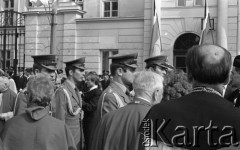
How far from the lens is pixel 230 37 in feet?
71.1

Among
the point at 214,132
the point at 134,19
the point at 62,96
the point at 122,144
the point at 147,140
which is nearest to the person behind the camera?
the point at 214,132

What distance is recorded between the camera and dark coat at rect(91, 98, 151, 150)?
13.4 ft

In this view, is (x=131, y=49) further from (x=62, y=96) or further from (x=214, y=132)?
(x=214, y=132)

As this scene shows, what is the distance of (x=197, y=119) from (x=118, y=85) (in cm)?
343

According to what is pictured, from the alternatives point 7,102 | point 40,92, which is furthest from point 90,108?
point 40,92

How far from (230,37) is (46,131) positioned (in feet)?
61.6

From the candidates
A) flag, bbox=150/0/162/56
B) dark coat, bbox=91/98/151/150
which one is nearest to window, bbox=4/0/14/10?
flag, bbox=150/0/162/56

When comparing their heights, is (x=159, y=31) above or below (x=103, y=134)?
above

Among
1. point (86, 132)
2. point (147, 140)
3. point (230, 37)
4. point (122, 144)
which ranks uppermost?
point (230, 37)

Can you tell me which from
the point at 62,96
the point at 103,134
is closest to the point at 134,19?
the point at 62,96

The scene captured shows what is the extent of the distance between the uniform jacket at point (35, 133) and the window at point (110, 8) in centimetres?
2211

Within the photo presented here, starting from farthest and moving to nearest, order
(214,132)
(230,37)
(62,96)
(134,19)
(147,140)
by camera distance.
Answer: (134,19) < (230,37) < (62,96) < (147,140) < (214,132)

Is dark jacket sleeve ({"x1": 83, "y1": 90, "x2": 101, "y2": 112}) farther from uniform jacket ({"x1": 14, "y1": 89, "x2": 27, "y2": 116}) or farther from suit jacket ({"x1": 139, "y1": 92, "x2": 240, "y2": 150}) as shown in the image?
suit jacket ({"x1": 139, "y1": 92, "x2": 240, "y2": 150})

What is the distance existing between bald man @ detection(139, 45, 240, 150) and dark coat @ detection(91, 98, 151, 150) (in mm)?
1324
